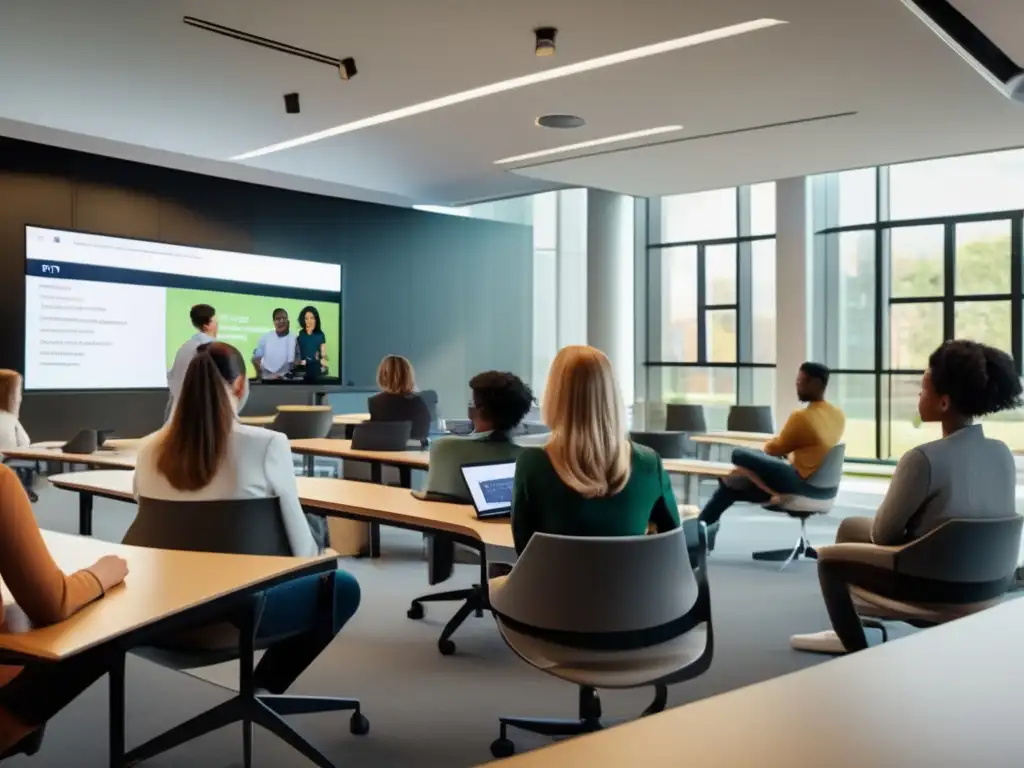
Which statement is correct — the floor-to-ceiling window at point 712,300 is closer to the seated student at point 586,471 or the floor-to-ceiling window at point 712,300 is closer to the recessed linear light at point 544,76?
the recessed linear light at point 544,76

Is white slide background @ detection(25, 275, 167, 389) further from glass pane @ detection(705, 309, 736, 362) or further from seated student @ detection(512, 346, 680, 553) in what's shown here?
seated student @ detection(512, 346, 680, 553)

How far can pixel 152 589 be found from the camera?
196 centimetres

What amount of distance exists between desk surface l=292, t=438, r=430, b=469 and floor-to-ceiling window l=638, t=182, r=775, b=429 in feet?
21.8

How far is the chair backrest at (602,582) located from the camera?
2.15 meters

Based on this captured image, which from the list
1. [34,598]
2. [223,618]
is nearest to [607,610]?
[223,618]

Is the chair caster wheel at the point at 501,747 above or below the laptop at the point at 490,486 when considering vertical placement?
below

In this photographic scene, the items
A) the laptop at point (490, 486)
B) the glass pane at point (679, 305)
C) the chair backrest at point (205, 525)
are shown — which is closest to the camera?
the chair backrest at point (205, 525)

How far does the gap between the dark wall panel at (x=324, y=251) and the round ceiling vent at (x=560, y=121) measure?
415cm

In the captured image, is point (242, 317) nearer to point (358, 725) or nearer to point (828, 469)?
point (828, 469)

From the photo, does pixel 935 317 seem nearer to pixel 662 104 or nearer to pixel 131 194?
pixel 662 104

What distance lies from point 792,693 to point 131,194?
924cm

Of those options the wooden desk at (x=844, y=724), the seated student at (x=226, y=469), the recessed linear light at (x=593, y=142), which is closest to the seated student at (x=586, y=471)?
the seated student at (x=226, y=469)

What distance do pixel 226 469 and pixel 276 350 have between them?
7.84 m

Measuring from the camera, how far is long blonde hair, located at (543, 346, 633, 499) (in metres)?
2.41
